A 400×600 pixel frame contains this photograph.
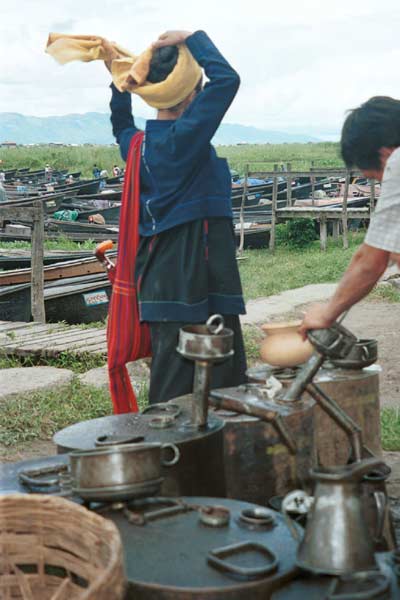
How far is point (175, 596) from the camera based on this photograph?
66.2 inches

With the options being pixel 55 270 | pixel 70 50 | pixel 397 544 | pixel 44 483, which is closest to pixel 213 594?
pixel 44 483

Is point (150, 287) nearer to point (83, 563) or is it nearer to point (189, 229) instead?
point (189, 229)

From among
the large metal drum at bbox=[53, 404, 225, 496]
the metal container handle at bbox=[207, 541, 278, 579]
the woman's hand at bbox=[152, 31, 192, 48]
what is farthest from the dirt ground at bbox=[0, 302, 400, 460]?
the metal container handle at bbox=[207, 541, 278, 579]

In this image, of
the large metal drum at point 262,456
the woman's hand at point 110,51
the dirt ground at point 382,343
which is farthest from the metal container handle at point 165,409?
the dirt ground at point 382,343

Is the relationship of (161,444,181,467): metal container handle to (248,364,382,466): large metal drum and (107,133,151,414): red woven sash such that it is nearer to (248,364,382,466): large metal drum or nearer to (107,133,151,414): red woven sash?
(248,364,382,466): large metal drum

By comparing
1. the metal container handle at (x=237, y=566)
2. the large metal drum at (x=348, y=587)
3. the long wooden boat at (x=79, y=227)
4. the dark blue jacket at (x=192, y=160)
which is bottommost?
the long wooden boat at (x=79, y=227)

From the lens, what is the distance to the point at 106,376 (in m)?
5.40

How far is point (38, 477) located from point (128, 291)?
1288mm

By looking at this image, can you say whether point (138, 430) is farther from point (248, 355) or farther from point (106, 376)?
point (248, 355)

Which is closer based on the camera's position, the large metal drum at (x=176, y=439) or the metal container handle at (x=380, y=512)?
the metal container handle at (x=380, y=512)

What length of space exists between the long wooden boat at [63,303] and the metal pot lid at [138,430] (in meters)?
5.57

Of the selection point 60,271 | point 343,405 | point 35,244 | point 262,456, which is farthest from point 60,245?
point 262,456

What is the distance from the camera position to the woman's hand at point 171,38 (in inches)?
123

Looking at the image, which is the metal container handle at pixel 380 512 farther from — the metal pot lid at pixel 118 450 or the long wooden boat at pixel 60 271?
the long wooden boat at pixel 60 271
